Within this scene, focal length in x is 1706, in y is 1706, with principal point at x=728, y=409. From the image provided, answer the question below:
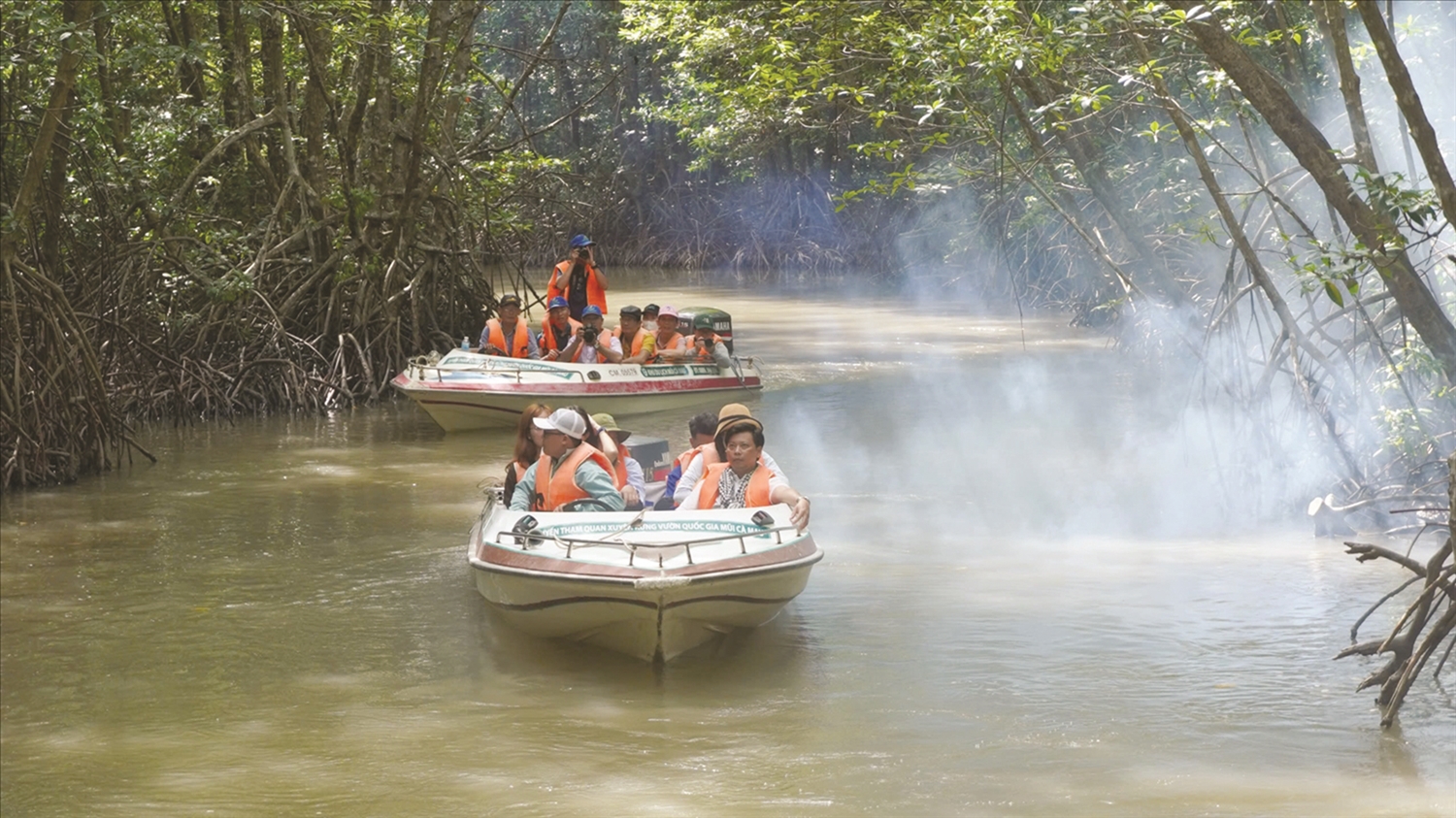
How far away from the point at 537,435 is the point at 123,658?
229 cm

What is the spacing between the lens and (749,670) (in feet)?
25.9

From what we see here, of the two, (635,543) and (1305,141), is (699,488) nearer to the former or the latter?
(635,543)

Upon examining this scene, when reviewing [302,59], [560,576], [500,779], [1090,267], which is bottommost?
[500,779]

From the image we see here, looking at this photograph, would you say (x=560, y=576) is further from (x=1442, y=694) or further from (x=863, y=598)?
(x=1442, y=694)

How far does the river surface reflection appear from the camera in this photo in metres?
6.36

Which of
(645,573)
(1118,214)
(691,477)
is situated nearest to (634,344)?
(1118,214)

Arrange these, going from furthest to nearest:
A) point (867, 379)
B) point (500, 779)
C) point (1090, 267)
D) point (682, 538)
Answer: point (1090, 267)
point (867, 379)
point (682, 538)
point (500, 779)

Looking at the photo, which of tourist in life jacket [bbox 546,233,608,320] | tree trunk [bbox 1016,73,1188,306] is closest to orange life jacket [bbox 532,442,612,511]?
tree trunk [bbox 1016,73,1188,306]

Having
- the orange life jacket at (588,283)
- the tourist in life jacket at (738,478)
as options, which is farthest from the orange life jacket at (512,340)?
the tourist in life jacket at (738,478)

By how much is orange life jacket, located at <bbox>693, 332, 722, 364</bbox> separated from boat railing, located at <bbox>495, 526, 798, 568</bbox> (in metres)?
8.77

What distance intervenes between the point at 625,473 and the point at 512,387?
614cm

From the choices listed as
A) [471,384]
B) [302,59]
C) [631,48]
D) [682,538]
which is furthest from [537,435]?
[631,48]

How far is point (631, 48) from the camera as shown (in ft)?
122

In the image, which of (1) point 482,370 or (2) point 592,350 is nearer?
(1) point 482,370
